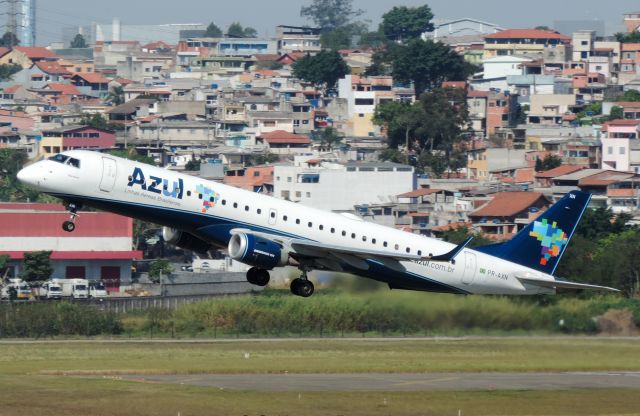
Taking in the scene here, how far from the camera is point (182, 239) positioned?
62375 millimetres

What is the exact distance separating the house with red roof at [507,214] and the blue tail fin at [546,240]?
7042cm

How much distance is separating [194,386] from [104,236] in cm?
6616

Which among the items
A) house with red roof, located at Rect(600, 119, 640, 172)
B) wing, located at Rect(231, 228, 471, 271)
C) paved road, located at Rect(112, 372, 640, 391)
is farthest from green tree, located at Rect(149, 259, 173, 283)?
house with red roof, located at Rect(600, 119, 640, 172)

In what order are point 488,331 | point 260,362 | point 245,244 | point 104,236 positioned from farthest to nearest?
point 104,236 → point 260,362 → point 488,331 → point 245,244

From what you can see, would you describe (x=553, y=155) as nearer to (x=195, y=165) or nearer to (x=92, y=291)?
(x=195, y=165)

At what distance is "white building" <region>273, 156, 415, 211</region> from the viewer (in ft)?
546

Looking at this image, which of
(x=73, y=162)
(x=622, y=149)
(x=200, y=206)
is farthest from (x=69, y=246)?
(x=622, y=149)

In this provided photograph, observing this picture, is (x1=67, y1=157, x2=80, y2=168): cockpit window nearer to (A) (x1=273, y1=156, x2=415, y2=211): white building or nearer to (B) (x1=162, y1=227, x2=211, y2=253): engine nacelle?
(B) (x1=162, y1=227, x2=211, y2=253): engine nacelle

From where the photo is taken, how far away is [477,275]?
6581 cm

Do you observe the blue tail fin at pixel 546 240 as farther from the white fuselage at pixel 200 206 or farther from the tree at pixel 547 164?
the tree at pixel 547 164

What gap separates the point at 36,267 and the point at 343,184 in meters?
49.3

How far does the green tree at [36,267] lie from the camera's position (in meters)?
124

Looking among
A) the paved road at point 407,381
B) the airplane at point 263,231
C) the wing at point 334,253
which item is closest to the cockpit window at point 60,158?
the airplane at point 263,231

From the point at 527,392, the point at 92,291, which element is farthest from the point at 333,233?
the point at 92,291
